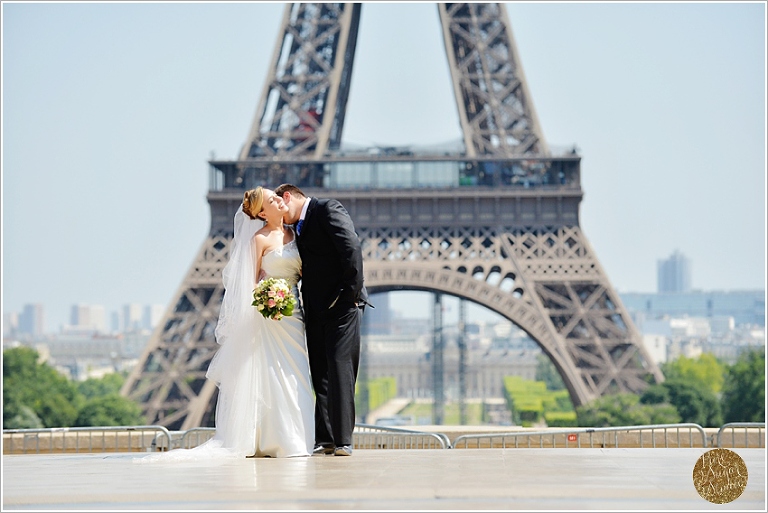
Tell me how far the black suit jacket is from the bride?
199 mm

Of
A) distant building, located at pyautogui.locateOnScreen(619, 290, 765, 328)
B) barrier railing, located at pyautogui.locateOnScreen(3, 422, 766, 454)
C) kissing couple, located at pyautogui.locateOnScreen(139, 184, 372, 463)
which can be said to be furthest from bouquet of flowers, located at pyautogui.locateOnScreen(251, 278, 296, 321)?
distant building, located at pyautogui.locateOnScreen(619, 290, 765, 328)

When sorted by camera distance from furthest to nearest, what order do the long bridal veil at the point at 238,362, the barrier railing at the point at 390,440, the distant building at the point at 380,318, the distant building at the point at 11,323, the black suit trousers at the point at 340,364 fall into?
1. the distant building at the point at 380,318
2. the distant building at the point at 11,323
3. the barrier railing at the point at 390,440
4. the long bridal veil at the point at 238,362
5. the black suit trousers at the point at 340,364

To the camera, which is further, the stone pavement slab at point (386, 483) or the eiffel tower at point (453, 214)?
the eiffel tower at point (453, 214)

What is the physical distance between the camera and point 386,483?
7445 millimetres

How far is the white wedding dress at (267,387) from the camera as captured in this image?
9734 mm

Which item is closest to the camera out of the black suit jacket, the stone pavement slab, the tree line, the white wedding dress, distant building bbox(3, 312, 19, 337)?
the stone pavement slab

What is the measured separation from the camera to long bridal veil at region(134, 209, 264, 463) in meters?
9.84

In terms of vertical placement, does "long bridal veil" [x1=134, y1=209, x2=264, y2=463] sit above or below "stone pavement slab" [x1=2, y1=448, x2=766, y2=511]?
above

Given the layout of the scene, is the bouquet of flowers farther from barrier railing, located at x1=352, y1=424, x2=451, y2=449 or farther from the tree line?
the tree line

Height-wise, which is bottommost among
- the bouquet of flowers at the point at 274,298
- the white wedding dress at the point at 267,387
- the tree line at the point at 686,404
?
the tree line at the point at 686,404

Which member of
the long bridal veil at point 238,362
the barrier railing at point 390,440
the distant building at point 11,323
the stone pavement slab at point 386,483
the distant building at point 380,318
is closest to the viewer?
the stone pavement slab at point 386,483

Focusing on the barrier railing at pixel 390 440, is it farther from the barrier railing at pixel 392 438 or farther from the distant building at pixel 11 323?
the distant building at pixel 11 323

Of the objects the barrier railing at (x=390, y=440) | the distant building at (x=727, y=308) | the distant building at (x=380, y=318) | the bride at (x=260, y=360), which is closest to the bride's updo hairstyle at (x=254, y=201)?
the bride at (x=260, y=360)

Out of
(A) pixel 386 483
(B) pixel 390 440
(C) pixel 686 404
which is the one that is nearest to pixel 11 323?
(C) pixel 686 404
